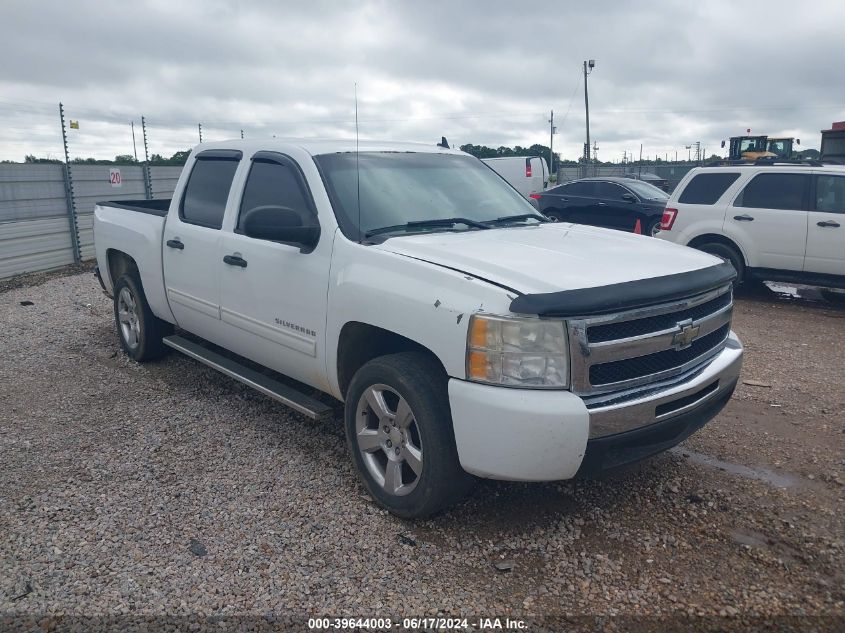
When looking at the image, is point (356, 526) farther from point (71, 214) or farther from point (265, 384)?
point (71, 214)

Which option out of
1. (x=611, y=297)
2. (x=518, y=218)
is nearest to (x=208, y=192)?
(x=518, y=218)

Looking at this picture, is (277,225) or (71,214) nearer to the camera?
(277,225)

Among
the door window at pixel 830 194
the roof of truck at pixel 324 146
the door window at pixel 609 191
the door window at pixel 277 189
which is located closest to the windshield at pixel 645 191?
the door window at pixel 609 191

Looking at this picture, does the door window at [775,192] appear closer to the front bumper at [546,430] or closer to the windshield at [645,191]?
the windshield at [645,191]

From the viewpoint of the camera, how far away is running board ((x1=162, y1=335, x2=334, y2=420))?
3.97 meters

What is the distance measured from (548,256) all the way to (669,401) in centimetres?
89

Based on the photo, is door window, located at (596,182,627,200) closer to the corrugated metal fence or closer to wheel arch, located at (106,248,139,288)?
the corrugated metal fence

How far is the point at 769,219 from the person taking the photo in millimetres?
9094

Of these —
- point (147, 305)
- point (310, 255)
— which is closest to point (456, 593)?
point (310, 255)

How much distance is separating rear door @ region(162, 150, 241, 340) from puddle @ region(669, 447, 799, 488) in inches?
124

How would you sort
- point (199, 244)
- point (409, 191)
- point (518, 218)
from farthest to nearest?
point (199, 244)
point (518, 218)
point (409, 191)

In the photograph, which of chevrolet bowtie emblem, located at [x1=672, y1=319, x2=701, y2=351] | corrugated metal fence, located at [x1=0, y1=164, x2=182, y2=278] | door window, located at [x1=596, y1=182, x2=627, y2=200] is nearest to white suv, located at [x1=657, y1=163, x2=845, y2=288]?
chevrolet bowtie emblem, located at [x1=672, y1=319, x2=701, y2=351]

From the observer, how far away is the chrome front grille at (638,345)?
116 inches

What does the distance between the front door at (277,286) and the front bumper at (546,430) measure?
120 cm
